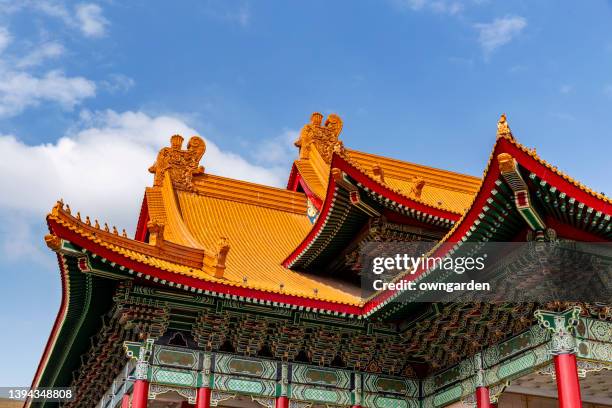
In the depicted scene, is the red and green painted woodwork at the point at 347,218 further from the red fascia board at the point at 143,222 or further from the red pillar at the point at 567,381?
the red fascia board at the point at 143,222

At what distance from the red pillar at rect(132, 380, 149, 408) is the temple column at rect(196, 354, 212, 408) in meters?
1.06

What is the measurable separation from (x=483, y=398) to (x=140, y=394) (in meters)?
6.75

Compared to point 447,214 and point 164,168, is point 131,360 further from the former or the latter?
point 164,168

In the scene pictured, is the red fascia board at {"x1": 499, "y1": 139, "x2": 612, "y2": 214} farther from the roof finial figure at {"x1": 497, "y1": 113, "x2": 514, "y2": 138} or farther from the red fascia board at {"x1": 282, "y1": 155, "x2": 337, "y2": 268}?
the red fascia board at {"x1": 282, "y1": 155, "x2": 337, "y2": 268}

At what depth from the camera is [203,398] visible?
47.2 feet

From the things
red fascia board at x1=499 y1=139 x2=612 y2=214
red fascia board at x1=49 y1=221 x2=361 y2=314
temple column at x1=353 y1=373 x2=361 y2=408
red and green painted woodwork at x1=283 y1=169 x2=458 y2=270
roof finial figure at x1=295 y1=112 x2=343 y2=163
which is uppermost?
roof finial figure at x1=295 y1=112 x2=343 y2=163

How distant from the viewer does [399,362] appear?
16.2 meters

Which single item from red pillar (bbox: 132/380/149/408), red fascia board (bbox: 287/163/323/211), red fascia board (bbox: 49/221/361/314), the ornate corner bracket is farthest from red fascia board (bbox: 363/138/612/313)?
red fascia board (bbox: 287/163/323/211)

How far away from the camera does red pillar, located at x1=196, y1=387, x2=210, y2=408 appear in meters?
14.3

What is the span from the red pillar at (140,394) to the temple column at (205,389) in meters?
1.06

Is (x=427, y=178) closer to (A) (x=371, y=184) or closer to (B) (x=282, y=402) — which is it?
(A) (x=371, y=184)

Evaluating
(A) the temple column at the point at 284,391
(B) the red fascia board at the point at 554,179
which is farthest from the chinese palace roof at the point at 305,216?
(A) the temple column at the point at 284,391

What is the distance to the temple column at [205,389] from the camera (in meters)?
14.3

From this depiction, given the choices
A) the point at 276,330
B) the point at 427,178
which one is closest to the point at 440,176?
the point at 427,178
